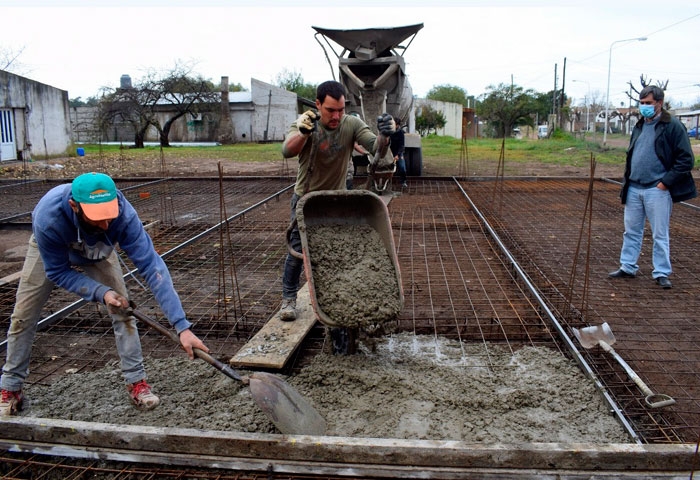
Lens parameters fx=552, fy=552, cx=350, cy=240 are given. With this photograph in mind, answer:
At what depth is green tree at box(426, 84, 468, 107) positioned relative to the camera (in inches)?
2012

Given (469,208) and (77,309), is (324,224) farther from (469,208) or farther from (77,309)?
(469,208)

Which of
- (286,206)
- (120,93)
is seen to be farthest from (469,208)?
(120,93)

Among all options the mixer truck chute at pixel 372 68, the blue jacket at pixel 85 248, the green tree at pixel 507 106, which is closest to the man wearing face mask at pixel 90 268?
the blue jacket at pixel 85 248

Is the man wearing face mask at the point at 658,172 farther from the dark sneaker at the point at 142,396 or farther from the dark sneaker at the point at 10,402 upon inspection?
the dark sneaker at the point at 10,402

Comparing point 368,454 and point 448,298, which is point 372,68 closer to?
point 448,298

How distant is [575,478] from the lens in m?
2.13

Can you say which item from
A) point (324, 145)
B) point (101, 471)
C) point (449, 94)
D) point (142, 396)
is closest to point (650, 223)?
point (324, 145)

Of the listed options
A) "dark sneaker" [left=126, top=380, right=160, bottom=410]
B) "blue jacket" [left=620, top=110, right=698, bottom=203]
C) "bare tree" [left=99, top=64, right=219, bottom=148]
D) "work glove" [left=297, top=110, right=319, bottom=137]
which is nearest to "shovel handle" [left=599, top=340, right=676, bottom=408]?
"blue jacket" [left=620, top=110, right=698, bottom=203]

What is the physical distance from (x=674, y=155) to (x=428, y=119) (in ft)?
93.2

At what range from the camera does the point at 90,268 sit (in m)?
2.77

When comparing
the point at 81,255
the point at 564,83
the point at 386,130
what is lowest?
the point at 81,255

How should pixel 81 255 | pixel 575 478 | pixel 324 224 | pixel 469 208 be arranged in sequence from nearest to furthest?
pixel 575 478 → pixel 81 255 → pixel 324 224 → pixel 469 208

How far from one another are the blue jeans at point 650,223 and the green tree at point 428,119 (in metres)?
27.8

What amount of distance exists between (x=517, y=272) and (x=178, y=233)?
415 centimetres
